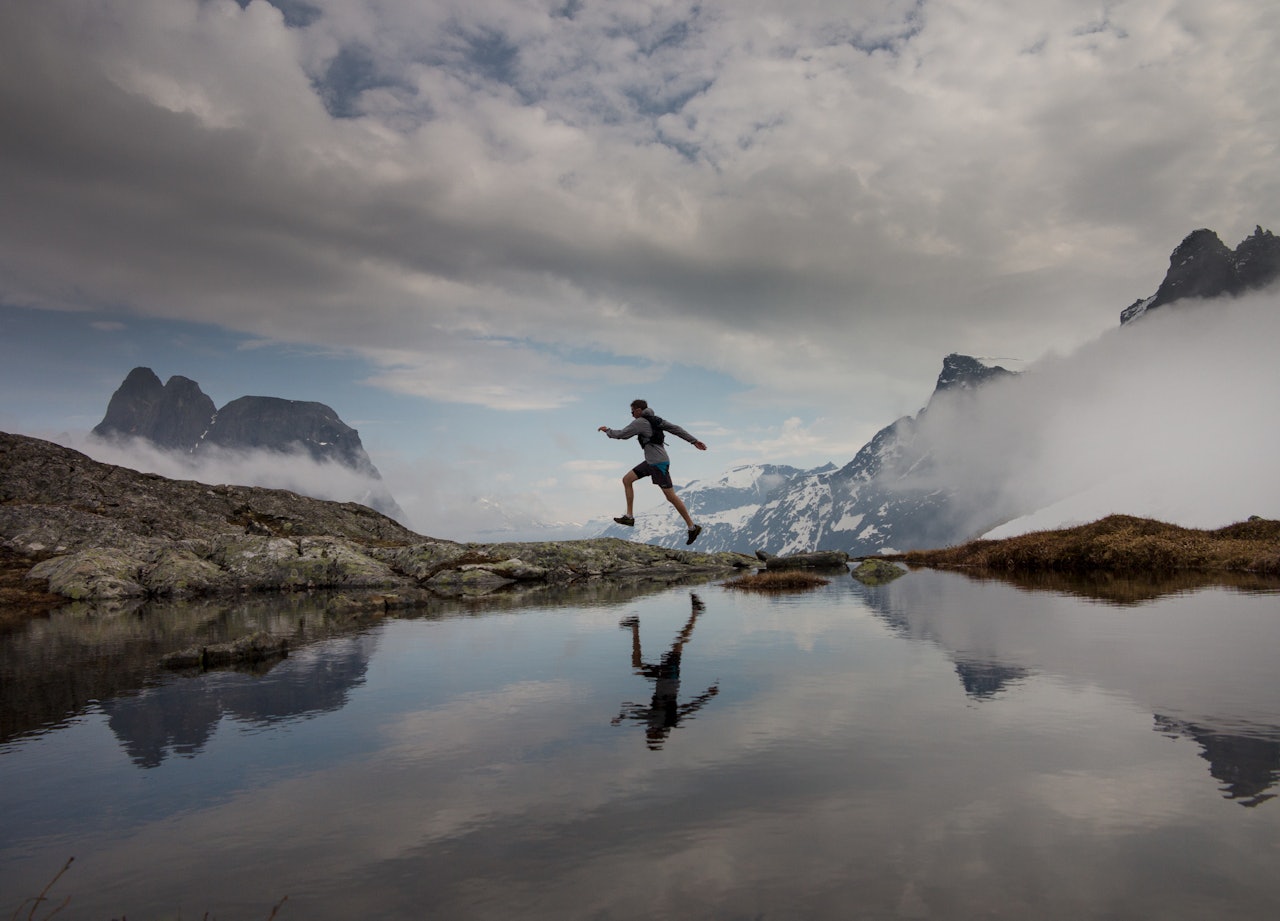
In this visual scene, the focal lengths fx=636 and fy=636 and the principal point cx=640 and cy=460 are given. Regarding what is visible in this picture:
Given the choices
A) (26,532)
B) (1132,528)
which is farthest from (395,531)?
(1132,528)

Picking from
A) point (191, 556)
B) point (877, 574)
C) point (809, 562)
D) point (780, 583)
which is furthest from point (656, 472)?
point (191, 556)

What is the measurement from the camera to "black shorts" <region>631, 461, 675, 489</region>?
18.3 meters

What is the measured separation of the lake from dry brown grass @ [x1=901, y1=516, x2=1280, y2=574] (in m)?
17.9

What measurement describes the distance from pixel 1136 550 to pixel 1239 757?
2679cm

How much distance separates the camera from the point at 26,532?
134ft

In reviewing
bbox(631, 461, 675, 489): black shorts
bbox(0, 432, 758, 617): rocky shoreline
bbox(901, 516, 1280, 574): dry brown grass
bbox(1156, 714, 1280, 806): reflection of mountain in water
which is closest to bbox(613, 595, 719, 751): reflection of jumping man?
bbox(1156, 714, 1280, 806): reflection of mountain in water

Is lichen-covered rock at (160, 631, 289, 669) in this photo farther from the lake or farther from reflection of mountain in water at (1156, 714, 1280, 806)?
reflection of mountain in water at (1156, 714, 1280, 806)

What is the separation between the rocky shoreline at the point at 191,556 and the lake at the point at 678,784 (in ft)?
54.7

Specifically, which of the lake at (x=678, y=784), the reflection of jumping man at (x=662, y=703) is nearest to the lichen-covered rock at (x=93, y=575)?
the lake at (x=678, y=784)

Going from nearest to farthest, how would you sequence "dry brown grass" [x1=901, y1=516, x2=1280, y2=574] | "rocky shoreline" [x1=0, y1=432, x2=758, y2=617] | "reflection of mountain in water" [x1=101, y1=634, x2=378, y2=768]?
1. "reflection of mountain in water" [x1=101, y1=634, x2=378, y2=768]
2. "dry brown grass" [x1=901, y1=516, x2=1280, y2=574]
3. "rocky shoreline" [x1=0, y1=432, x2=758, y2=617]

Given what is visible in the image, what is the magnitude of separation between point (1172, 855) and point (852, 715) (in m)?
3.35

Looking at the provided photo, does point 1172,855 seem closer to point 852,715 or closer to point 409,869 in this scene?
point 852,715

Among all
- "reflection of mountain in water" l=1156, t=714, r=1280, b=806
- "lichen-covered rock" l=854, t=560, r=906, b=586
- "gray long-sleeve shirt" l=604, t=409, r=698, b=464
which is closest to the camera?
"reflection of mountain in water" l=1156, t=714, r=1280, b=806

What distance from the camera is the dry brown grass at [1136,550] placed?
24.5m
